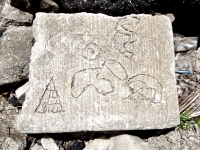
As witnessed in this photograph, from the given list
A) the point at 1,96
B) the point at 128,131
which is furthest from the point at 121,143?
the point at 1,96

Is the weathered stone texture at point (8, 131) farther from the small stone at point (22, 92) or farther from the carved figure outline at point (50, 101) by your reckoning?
the carved figure outline at point (50, 101)

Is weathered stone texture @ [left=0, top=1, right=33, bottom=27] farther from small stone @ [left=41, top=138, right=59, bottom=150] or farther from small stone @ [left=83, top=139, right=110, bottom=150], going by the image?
small stone @ [left=83, top=139, right=110, bottom=150]

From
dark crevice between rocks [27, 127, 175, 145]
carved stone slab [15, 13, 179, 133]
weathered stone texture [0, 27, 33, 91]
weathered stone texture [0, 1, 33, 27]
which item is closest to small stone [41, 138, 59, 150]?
dark crevice between rocks [27, 127, 175, 145]

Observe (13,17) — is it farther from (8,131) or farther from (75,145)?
(75,145)

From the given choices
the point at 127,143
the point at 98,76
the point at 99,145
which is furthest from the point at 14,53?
the point at 127,143

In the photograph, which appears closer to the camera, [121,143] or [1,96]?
[121,143]

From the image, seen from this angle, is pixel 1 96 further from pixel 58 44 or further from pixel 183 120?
pixel 183 120
